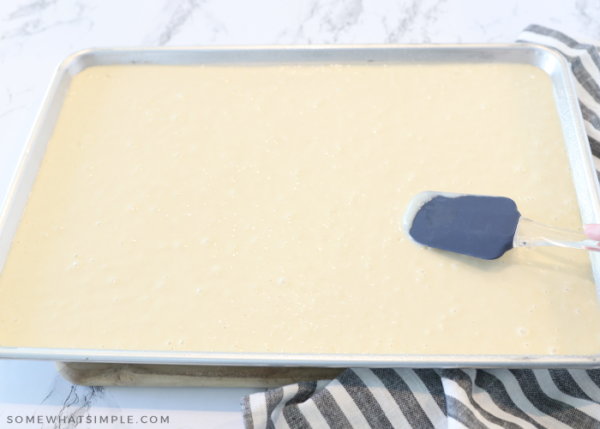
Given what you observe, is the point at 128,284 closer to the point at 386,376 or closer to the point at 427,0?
the point at 386,376

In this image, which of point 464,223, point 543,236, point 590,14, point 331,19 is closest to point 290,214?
point 464,223

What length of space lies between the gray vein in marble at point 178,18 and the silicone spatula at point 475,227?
806mm

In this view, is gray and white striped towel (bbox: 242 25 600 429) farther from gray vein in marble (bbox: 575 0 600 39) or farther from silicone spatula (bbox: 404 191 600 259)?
gray vein in marble (bbox: 575 0 600 39)

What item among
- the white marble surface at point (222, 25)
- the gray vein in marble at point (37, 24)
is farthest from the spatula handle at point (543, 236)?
the gray vein in marble at point (37, 24)

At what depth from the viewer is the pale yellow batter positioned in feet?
2.68

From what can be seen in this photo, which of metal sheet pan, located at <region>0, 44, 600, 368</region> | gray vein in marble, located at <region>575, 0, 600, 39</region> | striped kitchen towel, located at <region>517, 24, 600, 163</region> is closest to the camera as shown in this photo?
metal sheet pan, located at <region>0, 44, 600, 368</region>

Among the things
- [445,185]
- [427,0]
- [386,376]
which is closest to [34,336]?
[386,376]

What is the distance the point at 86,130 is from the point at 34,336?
422 millimetres

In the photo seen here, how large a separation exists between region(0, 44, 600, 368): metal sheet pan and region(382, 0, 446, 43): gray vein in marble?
0.71 ft

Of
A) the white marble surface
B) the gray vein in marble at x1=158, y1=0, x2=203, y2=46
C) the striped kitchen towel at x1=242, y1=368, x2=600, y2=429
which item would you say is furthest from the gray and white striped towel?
the gray vein in marble at x1=158, y1=0, x2=203, y2=46

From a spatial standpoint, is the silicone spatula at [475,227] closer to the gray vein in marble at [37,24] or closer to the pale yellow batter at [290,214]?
the pale yellow batter at [290,214]

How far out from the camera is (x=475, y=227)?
839 millimetres

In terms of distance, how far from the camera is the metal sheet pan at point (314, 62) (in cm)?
74

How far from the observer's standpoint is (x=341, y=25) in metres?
1.31
